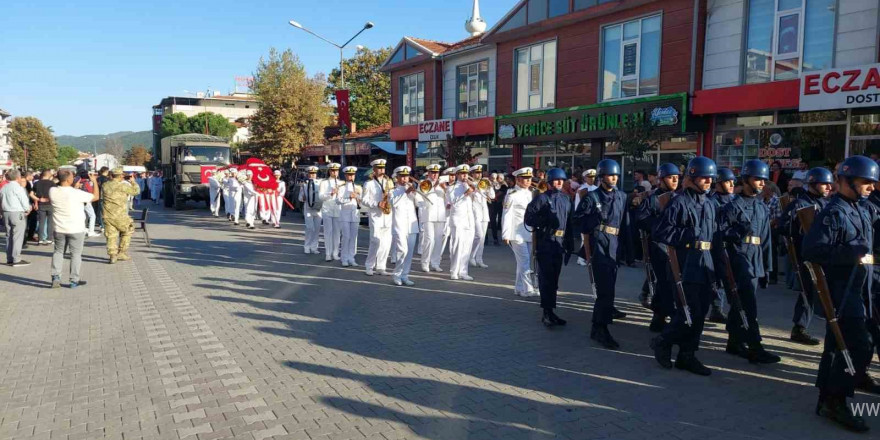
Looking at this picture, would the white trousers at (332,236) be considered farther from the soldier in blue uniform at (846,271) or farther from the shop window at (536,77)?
the shop window at (536,77)

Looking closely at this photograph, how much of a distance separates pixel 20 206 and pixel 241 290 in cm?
583

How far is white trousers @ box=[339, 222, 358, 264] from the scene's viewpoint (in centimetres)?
1159

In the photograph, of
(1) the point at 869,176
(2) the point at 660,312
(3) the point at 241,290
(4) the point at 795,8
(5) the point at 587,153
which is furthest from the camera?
(5) the point at 587,153

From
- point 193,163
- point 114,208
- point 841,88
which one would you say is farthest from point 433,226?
point 193,163

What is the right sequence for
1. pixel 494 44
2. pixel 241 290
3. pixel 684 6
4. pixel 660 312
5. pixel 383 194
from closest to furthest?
pixel 660 312 → pixel 241 290 → pixel 383 194 → pixel 684 6 → pixel 494 44

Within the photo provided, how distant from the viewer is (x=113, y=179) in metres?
12.1

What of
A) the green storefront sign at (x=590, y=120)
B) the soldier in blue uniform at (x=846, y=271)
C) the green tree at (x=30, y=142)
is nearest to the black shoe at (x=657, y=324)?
the soldier in blue uniform at (x=846, y=271)

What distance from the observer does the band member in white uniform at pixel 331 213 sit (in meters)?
12.0

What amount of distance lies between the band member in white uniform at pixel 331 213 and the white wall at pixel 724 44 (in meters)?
10.2

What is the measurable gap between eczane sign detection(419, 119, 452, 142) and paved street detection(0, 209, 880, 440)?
16.1m

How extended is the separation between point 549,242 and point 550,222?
0.80 feet

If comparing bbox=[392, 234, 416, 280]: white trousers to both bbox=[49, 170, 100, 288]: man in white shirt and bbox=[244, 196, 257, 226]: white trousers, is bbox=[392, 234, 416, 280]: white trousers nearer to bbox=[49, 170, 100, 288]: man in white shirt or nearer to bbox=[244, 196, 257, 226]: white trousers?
Result: bbox=[49, 170, 100, 288]: man in white shirt

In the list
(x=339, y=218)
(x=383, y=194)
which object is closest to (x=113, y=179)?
(x=339, y=218)

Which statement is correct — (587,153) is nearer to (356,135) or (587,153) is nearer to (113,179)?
(113,179)
